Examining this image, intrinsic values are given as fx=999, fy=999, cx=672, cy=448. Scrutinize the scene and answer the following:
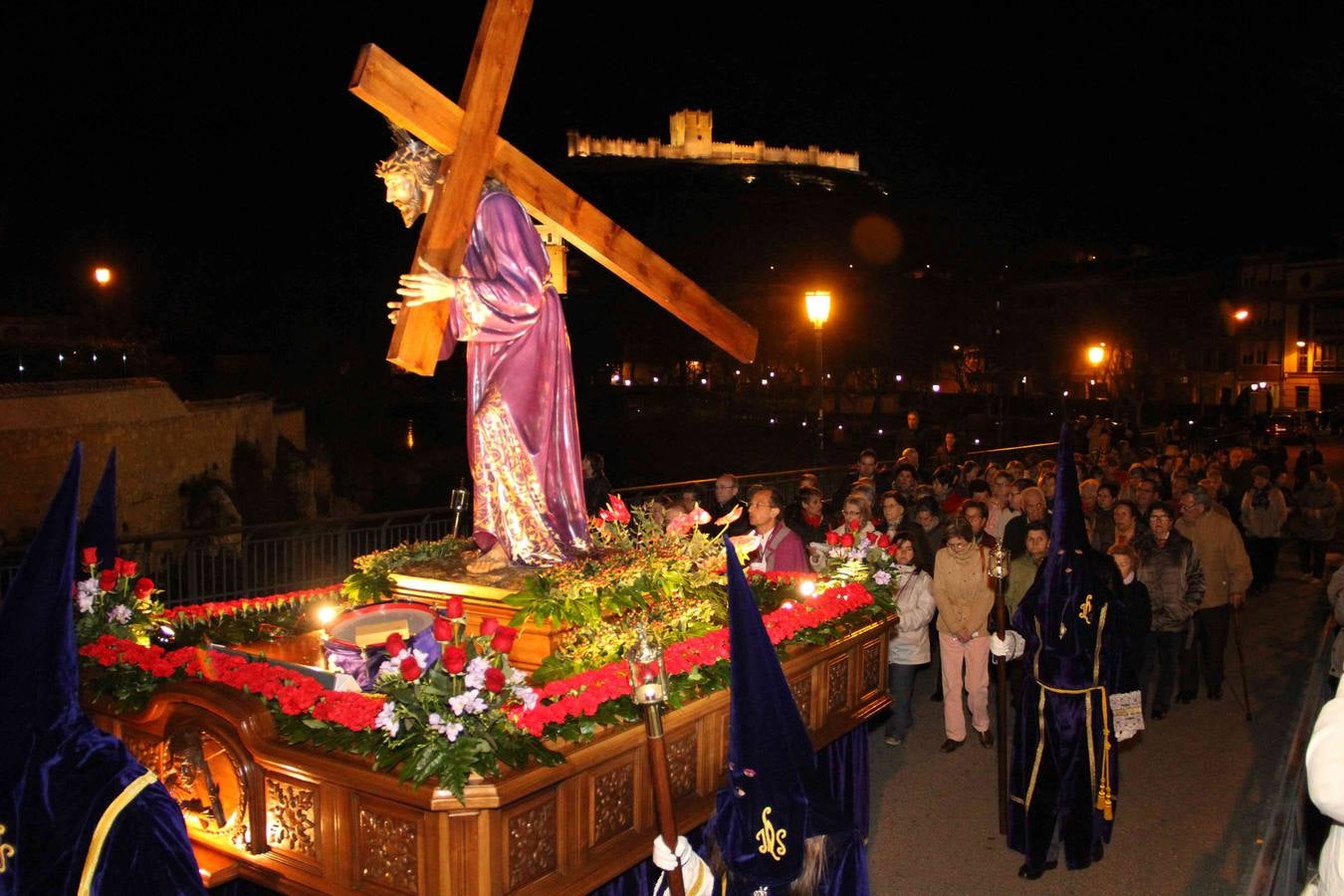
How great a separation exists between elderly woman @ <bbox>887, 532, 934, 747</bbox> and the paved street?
0.24 metres

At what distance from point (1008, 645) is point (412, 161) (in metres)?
4.63

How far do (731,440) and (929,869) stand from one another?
120 feet

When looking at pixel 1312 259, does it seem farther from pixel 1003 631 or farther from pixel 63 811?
pixel 63 811

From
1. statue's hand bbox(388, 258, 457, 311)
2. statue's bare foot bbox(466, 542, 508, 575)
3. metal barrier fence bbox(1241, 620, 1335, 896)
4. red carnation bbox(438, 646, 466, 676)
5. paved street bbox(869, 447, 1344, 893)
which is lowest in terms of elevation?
paved street bbox(869, 447, 1344, 893)

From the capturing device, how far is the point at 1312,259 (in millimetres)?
66062

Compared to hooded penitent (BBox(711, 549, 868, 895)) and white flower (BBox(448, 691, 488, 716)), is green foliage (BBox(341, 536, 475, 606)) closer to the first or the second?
white flower (BBox(448, 691, 488, 716))

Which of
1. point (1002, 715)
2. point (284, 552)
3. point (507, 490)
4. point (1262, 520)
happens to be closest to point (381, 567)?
point (507, 490)

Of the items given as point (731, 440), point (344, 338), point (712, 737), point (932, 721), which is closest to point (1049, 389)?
point (731, 440)

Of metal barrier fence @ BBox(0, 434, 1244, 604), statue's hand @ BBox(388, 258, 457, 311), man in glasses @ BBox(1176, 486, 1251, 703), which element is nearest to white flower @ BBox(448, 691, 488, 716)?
statue's hand @ BBox(388, 258, 457, 311)

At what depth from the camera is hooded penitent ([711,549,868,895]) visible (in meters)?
3.09

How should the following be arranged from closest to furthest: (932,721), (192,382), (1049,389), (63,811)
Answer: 1. (63,811)
2. (932,721)
3. (192,382)
4. (1049,389)

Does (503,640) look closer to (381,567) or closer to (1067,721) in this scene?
(381,567)

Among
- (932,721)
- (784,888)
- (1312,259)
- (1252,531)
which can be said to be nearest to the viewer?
(784,888)

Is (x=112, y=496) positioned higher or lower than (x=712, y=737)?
higher
